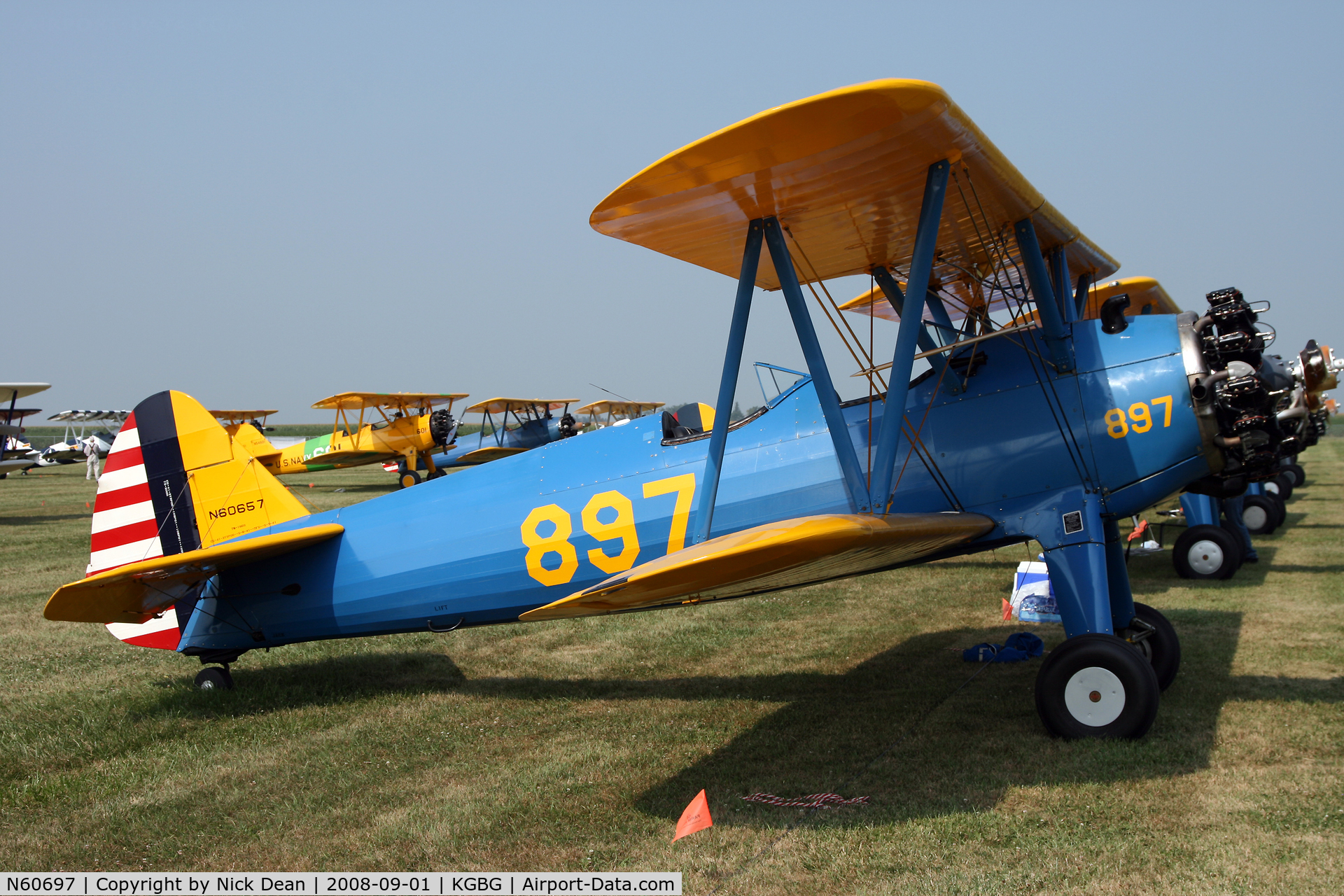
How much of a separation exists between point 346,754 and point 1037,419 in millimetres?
4165

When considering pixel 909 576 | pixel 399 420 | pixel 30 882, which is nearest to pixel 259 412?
pixel 399 420

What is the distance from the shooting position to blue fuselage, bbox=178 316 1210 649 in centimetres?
461

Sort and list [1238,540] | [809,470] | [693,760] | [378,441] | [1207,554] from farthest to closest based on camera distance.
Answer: [378,441]
[1238,540]
[1207,554]
[809,470]
[693,760]

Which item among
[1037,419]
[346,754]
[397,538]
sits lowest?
[346,754]

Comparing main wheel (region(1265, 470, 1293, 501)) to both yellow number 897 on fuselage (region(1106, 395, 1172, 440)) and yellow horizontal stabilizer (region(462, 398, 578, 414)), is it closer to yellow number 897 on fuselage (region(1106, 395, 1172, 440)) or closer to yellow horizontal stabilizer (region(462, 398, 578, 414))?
yellow number 897 on fuselage (region(1106, 395, 1172, 440))

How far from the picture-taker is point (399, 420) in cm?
2847

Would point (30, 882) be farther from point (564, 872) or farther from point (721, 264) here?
point (721, 264)

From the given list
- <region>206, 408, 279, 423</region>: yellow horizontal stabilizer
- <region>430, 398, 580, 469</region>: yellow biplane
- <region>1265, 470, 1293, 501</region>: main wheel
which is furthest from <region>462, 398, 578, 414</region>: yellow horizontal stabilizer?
<region>1265, 470, 1293, 501</region>: main wheel

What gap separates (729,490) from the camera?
5.05 metres

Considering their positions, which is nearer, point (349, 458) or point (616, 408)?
point (349, 458)

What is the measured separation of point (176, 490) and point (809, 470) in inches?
180

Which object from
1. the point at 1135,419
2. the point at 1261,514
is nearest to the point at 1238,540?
the point at 1261,514

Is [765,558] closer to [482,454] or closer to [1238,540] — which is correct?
[1238,540]

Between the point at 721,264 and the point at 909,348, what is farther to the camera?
the point at 721,264
